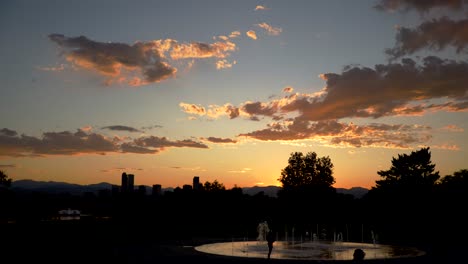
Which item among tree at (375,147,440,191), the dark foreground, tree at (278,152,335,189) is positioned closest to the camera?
the dark foreground

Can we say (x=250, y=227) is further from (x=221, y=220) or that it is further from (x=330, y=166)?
(x=330, y=166)

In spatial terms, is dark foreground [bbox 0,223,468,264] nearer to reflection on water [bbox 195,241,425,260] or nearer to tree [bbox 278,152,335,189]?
reflection on water [bbox 195,241,425,260]

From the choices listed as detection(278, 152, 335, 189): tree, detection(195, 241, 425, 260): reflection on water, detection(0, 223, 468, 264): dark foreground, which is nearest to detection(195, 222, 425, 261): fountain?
detection(195, 241, 425, 260): reflection on water

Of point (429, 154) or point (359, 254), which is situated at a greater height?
point (429, 154)

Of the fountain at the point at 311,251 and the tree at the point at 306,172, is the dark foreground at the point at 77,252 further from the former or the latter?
the tree at the point at 306,172

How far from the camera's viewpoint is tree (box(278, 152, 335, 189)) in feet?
338

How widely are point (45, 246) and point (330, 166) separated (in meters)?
85.2

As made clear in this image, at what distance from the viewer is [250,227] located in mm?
57781

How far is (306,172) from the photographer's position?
104125mm

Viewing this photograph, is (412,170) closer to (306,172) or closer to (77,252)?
(306,172)

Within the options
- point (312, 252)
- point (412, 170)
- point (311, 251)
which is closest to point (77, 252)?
point (312, 252)

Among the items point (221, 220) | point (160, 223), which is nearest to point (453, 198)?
point (221, 220)

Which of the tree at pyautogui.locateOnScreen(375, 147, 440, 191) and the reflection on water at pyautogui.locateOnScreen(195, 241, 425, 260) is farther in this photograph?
the tree at pyautogui.locateOnScreen(375, 147, 440, 191)

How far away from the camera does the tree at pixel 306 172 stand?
103125 mm
